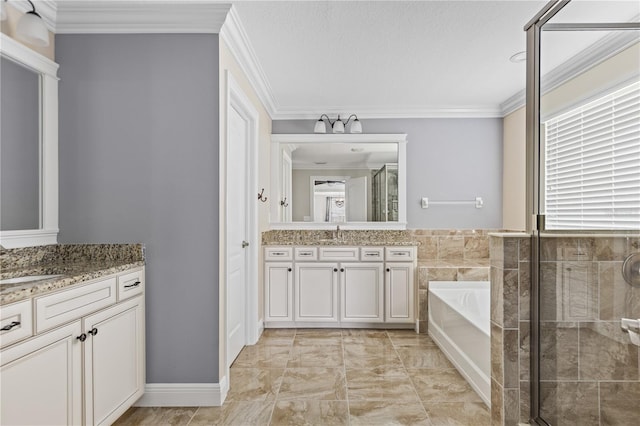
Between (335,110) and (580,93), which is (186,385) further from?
(335,110)

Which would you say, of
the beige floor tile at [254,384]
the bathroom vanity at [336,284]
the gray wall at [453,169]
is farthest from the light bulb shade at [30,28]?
the gray wall at [453,169]

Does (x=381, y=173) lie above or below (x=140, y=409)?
above

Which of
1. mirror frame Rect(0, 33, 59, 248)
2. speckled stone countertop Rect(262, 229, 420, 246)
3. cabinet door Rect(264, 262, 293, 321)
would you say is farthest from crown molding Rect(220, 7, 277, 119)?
cabinet door Rect(264, 262, 293, 321)

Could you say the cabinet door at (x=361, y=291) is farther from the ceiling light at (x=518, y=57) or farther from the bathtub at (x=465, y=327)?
the ceiling light at (x=518, y=57)

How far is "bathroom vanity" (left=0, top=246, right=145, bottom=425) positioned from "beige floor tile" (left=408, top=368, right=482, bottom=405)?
5.85 feet

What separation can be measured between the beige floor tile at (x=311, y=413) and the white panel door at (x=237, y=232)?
2.36ft

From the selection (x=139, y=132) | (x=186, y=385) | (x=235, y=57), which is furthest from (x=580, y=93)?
(x=186, y=385)

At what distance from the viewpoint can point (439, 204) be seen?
171 inches

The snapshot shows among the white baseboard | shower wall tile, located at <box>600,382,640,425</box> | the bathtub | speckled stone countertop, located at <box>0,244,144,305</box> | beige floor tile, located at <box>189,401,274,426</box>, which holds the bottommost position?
beige floor tile, located at <box>189,401,274,426</box>

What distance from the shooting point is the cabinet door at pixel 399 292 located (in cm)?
397

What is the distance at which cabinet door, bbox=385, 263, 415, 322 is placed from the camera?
3.97m

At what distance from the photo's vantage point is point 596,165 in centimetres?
145

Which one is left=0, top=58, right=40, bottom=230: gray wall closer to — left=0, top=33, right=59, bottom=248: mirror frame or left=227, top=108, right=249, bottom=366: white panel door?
left=0, top=33, right=59, bottom=248: mirror frame

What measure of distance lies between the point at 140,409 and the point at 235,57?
93.0 inches
